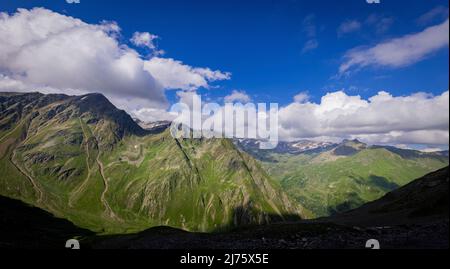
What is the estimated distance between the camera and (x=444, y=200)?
53781mm
